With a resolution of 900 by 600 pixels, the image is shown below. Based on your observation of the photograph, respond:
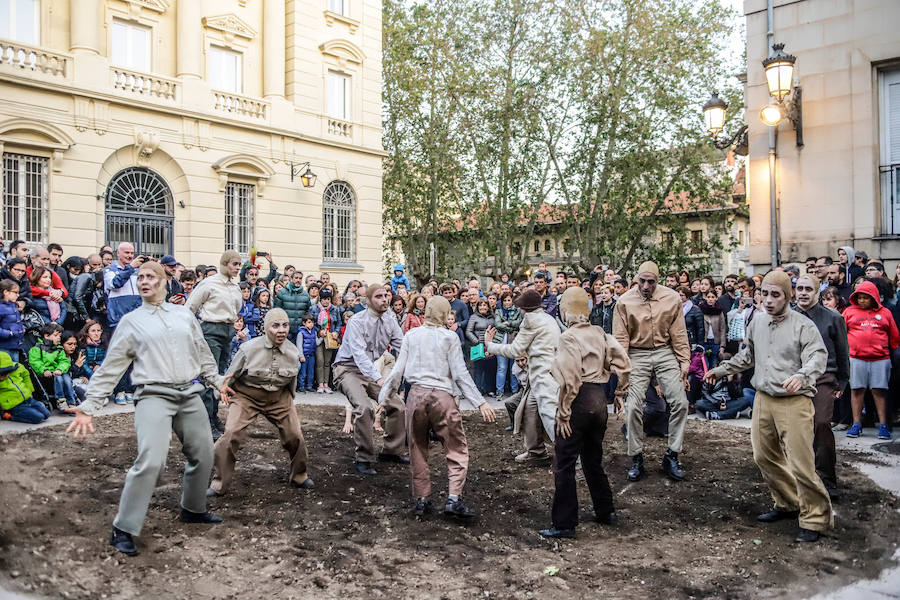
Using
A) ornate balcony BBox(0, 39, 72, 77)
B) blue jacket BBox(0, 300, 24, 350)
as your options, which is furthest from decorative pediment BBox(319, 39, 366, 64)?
blue jacket BBox(0, 300, 24, 350)

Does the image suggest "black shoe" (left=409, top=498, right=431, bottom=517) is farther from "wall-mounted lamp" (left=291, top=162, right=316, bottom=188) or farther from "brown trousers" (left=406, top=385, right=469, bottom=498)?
"wall-mounted lamp" (left=291, top=162, right=316, bottom=188)

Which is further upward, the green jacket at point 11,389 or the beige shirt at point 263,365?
the beige shirt at point 263,365

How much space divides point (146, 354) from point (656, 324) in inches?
186

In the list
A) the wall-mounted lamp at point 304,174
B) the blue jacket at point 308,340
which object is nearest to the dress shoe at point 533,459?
the blue jacket at point 308,340

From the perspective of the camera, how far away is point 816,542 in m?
5.49

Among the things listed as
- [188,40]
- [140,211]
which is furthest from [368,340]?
[188,40]

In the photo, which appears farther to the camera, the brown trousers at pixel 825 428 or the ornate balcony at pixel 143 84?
the ornate balcony at pixel 143 84

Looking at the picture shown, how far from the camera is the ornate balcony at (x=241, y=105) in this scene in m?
20.0

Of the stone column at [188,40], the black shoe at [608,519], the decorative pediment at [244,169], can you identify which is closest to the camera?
the black shoe at [608,519]

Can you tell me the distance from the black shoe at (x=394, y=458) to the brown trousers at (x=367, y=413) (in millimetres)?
40

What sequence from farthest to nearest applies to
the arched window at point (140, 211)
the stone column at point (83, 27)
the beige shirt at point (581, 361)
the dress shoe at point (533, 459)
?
the arched window at point (140, 211), the stone column at point (83, 27), the dress shoe at point (533, 459), the beige shirt at point (581, 361)

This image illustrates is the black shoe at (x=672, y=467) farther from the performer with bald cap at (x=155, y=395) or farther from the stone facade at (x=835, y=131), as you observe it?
the stone facade at (x=835, y=131)

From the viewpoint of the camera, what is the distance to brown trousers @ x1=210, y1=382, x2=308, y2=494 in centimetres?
665

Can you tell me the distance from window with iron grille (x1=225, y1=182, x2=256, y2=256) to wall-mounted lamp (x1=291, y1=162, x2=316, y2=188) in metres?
1.38
